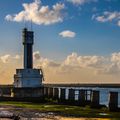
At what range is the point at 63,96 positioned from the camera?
7450 centimetres

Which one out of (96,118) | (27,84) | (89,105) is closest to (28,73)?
(27,84)

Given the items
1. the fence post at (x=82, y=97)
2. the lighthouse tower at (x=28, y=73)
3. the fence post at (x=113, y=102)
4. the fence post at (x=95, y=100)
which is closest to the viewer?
the fence post at (x=113, y=102)

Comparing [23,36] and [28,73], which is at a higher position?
[23,36]

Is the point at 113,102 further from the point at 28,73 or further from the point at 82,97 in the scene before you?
the point at 28,73

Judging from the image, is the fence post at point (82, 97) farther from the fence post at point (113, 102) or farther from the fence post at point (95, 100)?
the fence post at point (113, 102)

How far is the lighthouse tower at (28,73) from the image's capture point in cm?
7450

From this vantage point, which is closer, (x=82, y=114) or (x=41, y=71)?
(x=82, y=114)

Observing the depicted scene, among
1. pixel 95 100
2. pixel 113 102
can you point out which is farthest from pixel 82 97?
pixel 113 102

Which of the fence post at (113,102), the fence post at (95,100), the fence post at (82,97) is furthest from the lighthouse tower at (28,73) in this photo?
the fence post at (113,102)

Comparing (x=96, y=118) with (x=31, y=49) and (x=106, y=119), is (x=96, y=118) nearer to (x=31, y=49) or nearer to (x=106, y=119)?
(x=106, y=119)

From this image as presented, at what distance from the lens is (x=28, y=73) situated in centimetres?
7450

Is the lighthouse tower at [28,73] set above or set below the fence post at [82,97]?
above

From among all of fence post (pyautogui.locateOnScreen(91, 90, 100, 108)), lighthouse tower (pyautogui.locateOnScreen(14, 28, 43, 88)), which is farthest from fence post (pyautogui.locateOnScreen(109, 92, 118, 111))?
lighthouse tower (pyautogui.locateOnScreen(14, 28, 43, 88))

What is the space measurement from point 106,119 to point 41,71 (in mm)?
33611
